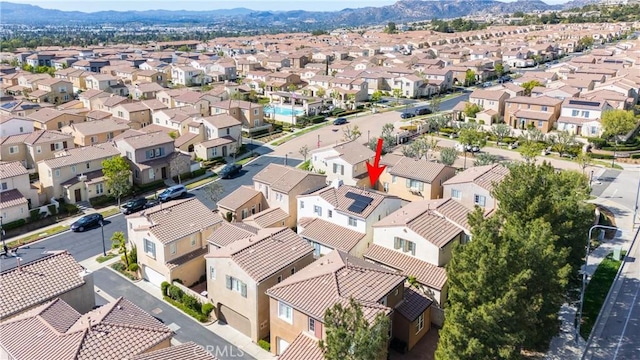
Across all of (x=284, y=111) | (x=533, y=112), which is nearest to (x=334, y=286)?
(x=533, y=112)

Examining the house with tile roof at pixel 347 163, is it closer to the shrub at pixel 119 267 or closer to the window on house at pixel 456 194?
the window on house at pixel 456 194

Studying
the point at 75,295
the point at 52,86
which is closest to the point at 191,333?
the point at 75,295


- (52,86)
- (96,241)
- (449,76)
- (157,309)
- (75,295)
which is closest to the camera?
(75,295)

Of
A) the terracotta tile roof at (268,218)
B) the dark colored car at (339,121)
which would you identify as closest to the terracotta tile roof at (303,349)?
the terracotta tile roof at (268,218)

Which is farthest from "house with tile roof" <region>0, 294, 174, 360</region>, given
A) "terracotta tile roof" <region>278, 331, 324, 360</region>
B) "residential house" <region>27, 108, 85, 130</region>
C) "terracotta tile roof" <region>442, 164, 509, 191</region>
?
"residential house" <region>27, 108, 85, 130</region>

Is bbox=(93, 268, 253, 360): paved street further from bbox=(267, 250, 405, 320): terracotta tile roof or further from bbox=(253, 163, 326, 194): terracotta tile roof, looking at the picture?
bbox=(253, 163, 326, 194): terracotta tile roof

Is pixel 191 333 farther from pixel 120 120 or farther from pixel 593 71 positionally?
pixel 593 71
